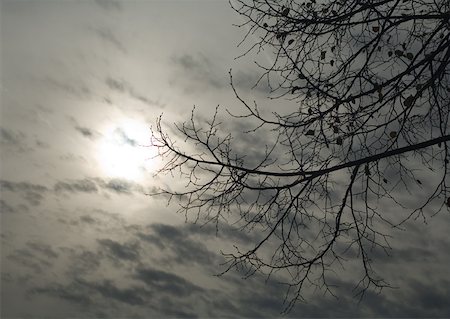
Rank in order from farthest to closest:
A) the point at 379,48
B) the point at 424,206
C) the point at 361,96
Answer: the point at 379,48
the point at 361,96
the point at 424,206

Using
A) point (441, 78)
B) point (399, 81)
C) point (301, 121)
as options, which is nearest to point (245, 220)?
point (301, 121)

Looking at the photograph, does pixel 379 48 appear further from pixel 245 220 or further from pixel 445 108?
pixel 245 220

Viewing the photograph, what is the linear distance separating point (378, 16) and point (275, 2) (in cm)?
114

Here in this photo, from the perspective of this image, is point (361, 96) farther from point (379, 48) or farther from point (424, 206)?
point (424, 206)

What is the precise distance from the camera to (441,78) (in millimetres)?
4594

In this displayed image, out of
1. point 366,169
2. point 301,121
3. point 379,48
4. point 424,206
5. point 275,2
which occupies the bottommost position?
point 424,206

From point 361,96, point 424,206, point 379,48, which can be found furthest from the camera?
point 379,48

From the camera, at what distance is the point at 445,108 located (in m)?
4.46

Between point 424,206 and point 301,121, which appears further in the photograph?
point 301,121

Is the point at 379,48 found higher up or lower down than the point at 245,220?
higher up

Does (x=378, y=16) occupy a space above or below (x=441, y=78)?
above

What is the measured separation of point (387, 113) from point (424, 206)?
1.06 m

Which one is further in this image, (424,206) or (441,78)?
(441,78)

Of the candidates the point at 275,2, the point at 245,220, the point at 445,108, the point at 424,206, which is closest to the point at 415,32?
the point at 445,108
